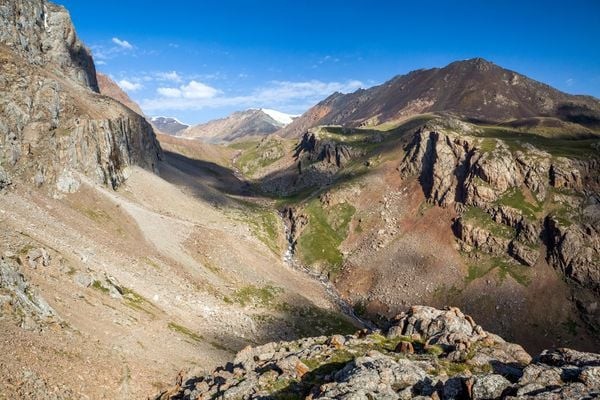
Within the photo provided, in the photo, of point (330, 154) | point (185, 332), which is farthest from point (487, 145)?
point (185, 332)

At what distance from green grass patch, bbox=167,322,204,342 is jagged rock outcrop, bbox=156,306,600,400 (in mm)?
14911

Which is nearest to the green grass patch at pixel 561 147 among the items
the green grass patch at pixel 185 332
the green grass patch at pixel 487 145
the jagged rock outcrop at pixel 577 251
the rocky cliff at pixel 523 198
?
the rocky cliff at pixel 523 198

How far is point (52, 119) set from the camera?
87.2 m

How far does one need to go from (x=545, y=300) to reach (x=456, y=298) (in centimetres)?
1726

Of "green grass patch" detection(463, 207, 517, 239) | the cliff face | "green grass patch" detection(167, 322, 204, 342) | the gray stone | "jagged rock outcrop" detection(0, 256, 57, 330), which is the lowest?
"green grass patch" detection(167, 322, 204, 342)

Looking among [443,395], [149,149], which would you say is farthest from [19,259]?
[149,149]

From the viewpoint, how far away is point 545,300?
90062mm

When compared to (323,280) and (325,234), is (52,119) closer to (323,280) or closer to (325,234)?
(323,280)

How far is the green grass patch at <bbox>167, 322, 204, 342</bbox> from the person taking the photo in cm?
5616

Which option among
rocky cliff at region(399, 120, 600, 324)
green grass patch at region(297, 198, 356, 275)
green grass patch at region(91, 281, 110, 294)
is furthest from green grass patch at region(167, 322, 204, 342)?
rocky cliff at region(399, 120, 600, 324)

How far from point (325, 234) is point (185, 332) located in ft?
242

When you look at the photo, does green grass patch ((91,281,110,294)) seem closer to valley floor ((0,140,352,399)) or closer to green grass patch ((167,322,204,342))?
valley floor ((0,140,352,399))

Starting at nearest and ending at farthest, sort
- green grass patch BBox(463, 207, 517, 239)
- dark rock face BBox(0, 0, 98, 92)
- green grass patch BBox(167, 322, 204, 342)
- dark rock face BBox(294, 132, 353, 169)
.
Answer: green grass patch BBox(167, 322, 204, 342), green grass patch BBox(463, 207, 517, 239), dark rock face BBox(0, 0, 98, 92), dark rock face BBox(294, 132, 353, 169)

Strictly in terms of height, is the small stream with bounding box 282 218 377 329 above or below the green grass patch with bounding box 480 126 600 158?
below
